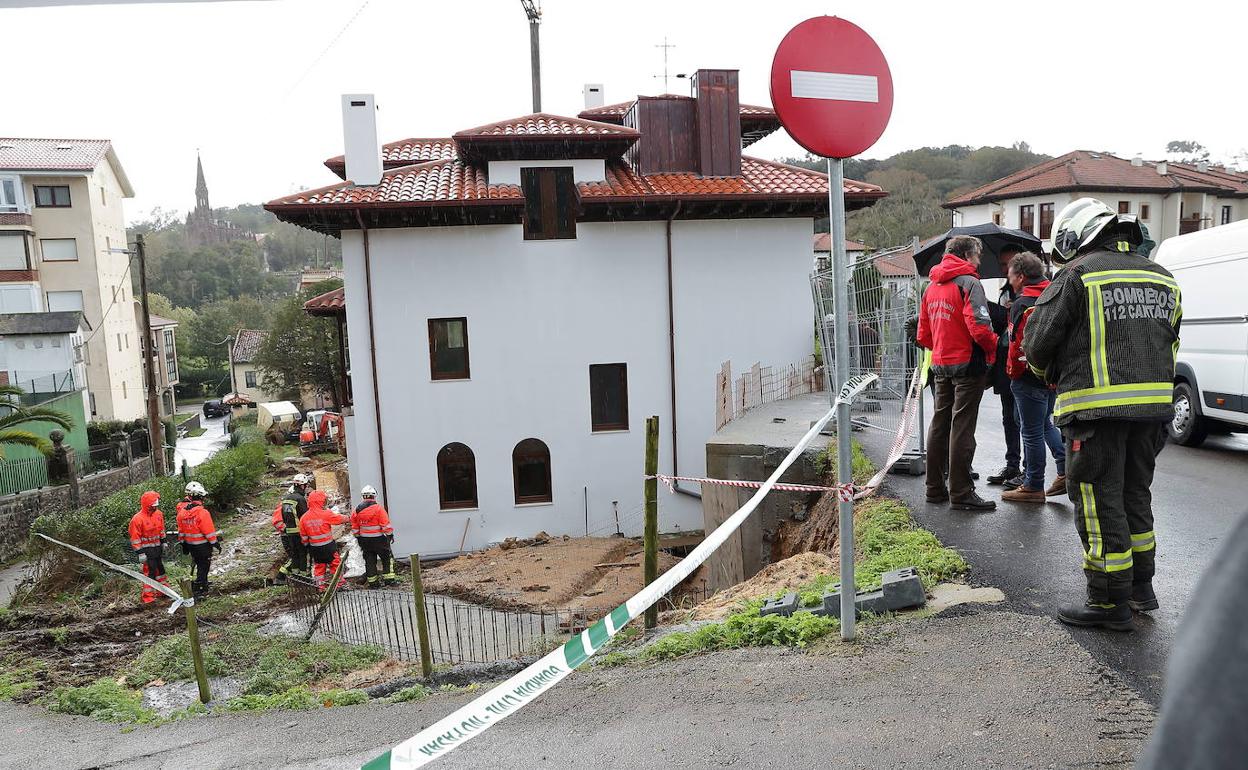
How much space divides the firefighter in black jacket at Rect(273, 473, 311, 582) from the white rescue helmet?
531 inches

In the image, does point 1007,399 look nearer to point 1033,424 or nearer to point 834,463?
point 1033,424

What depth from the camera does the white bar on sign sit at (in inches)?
155

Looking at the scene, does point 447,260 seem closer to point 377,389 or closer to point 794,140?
point 377,389

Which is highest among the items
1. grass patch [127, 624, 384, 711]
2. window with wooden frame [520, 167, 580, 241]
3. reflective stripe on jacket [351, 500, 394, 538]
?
window with wooden frame [520, 167, 580, 241]

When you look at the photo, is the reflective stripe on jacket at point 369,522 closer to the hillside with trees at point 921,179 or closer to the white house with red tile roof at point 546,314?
the white house with red tile roof at point 546,314

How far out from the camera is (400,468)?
19.5 m

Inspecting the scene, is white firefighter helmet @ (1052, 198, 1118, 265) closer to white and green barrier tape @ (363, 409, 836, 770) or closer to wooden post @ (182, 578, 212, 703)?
white and green barrier tape @ (363, 409, 836, 770)

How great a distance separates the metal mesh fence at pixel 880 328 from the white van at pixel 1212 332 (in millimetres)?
2948

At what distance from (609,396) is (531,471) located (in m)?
2.62

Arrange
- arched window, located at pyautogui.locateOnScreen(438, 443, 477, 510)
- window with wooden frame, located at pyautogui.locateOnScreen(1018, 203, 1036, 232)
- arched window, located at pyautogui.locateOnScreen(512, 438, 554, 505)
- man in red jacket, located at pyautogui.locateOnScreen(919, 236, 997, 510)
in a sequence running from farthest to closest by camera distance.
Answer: window with wooden frame, located at pyautogui.locateOnScreen(1018, 203, 1036, 232) → arched window, located at pyautogui.locateOnScreen(512, 438, 554, 505) → arched window, located at pyautogui.locateOnScreen(438, 443, 477, 510) → man in red jacket, located at pyautogui.locateOnScreen(919, 236, 997, 510)

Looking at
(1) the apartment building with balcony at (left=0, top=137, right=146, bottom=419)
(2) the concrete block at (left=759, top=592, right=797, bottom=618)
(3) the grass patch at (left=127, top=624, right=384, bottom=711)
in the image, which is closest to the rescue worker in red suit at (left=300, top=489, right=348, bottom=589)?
(3) the grass patch at (left=127, top=624, right=384, bottom=711)

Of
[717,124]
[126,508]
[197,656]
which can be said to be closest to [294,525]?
[126,508]

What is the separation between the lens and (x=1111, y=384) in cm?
403

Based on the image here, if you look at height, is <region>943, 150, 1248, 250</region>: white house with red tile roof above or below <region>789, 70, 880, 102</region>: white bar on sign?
above
